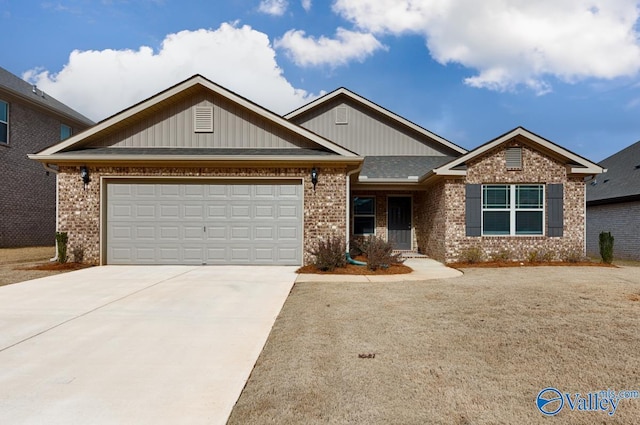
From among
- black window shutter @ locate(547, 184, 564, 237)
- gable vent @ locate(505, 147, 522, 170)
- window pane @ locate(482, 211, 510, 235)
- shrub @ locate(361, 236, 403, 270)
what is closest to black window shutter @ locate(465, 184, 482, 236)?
window pane @ locate(482, 211, 510, 235)

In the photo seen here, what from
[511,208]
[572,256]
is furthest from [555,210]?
[572,256]

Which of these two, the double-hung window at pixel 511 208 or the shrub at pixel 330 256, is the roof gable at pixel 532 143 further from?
the shrub at pixel 330 256

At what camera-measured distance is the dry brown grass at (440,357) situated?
2.79 m

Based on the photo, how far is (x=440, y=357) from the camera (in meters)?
3.82

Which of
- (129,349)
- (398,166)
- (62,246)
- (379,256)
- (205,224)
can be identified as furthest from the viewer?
(398,166)

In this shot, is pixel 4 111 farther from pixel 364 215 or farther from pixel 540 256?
pixel 540 256

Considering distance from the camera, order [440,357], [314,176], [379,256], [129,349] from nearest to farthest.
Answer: [440,357] < [129,349] < [379,256] < [314,176]

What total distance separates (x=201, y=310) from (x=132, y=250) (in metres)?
6.43

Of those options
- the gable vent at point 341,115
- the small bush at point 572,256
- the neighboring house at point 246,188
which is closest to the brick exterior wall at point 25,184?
the neighboring house at point 246,188

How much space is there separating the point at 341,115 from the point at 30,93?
16.9m

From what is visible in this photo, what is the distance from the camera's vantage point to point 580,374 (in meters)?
3.42

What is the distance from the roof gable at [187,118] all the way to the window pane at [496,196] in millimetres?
5537

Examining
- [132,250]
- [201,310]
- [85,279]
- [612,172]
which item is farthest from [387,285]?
[612,172]

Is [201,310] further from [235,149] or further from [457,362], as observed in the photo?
[235,149]
